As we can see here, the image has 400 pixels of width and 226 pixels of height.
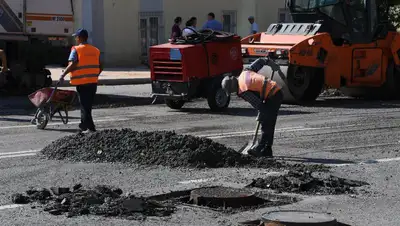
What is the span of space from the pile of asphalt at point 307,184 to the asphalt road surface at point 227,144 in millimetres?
227

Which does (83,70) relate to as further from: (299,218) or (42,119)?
(299,218)

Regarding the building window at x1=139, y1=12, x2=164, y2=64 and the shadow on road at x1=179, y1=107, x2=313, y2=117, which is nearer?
the shadow on road at x1=179, y1=107, x2=313, y2=117

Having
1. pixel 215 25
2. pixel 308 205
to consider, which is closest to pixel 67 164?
pixel 308 205

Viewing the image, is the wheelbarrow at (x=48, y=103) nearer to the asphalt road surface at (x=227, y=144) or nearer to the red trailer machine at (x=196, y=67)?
the asphalt road surface at (x=227, y=144)

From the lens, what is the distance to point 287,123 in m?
16.6

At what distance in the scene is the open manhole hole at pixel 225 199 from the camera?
30.6 feet

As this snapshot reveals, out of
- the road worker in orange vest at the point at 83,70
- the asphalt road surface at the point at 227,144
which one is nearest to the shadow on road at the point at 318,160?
the asphalt road surface at the point at 227,144

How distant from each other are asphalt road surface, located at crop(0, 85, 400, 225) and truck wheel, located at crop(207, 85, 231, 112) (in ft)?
0.82

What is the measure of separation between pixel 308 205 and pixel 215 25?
15388mm

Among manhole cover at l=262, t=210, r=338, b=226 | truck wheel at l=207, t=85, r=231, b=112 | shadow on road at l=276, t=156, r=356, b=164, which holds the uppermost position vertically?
manhole cover at l=262, t=210, r=338, b=226

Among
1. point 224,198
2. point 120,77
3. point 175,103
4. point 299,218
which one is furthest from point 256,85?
point 120,77

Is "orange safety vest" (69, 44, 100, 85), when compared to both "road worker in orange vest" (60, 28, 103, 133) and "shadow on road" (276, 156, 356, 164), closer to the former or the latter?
"road worker in orange vest" (60, 28, 103, 133)

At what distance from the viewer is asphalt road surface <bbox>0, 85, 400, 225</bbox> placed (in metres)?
9.07

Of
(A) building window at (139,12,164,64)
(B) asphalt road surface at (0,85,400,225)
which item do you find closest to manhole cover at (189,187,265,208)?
(B) asphalt road surface at (0,85,400,225)
